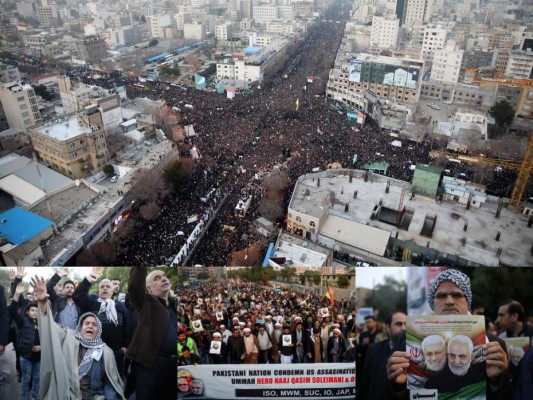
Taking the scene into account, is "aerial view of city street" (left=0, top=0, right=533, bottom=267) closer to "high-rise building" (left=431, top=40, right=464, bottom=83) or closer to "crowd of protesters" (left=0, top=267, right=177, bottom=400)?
"high-rise building" (left=431, top=40, right=464, bottom=83)

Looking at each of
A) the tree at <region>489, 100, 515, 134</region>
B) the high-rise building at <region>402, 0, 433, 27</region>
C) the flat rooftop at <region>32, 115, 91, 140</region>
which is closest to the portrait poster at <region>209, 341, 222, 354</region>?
the flat rooftop at <region>32, 115, 91, 140</region>

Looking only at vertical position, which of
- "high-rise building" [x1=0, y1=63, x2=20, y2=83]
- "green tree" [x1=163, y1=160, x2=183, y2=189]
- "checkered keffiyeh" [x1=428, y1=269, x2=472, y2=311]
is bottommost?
"green tree" [x1=163, y1=160, x2=183, y2=189]

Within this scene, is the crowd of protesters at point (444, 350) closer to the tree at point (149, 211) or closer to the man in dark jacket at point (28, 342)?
the man in dark jacket at point (28, 342)

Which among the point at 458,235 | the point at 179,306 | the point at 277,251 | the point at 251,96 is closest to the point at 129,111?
the point at 251,96

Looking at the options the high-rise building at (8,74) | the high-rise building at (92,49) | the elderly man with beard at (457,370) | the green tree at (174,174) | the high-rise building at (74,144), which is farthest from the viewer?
the high-rise building at (92,49)

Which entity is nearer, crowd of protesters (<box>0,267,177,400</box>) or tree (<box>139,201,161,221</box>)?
crowd of protesters (<box>0,267,177,400</box>)

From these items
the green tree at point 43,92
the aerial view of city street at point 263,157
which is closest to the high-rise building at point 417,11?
the aerial view of city street at point 263,157

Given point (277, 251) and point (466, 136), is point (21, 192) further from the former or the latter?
point (466, 136)

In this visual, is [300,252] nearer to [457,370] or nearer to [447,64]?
[457,370]
